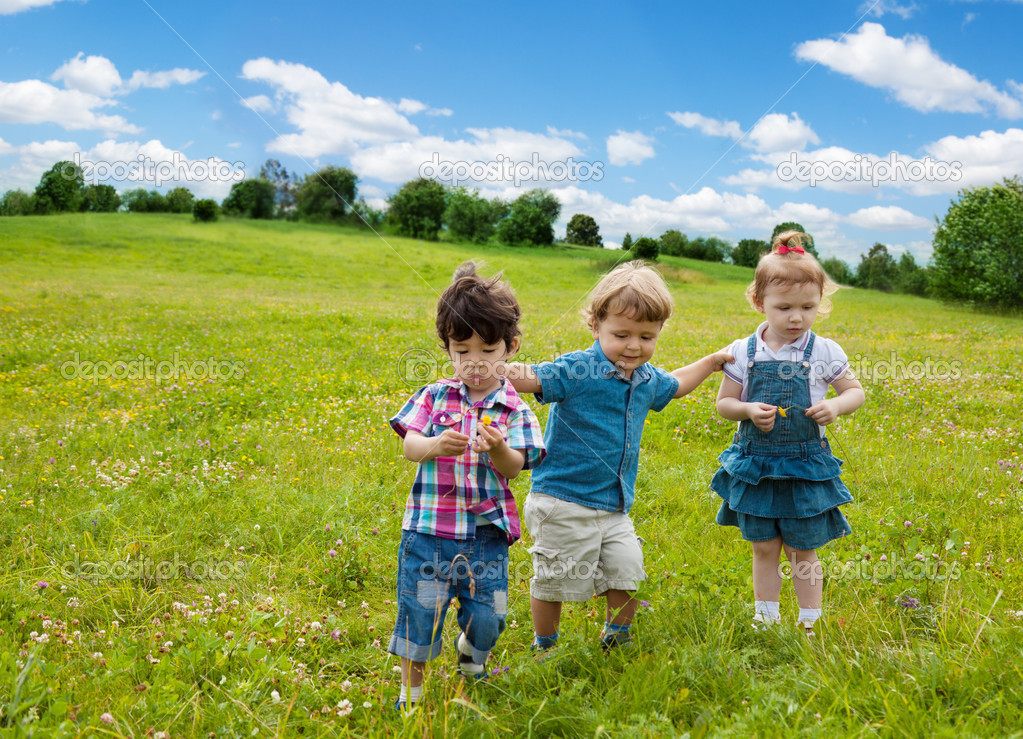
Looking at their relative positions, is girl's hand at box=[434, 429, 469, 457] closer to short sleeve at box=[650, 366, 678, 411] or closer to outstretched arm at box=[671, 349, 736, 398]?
short sleeve at box=[650, 366, 678, 411]

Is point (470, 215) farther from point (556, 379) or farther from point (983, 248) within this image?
point (556, 379)

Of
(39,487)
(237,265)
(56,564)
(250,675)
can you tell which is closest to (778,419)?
(250,675)

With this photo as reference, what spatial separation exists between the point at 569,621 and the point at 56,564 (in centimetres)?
337

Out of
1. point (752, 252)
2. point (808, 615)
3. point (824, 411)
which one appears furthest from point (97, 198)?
point (808, 615)

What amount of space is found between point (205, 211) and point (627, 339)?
63.2 meters

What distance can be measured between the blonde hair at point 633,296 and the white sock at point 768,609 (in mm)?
1831

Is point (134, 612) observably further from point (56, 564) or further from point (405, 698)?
point (405, 698)

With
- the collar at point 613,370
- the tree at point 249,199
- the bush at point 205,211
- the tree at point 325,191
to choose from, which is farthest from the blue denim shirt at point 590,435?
the bush at point 205,211

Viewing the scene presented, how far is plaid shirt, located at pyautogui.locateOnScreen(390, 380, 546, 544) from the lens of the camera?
3264mm

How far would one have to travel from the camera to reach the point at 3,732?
256 cm

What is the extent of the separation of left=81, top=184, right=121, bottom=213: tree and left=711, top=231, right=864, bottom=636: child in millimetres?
74844

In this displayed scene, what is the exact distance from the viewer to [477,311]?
3158 millimetres

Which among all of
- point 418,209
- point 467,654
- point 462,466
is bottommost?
point 467,654

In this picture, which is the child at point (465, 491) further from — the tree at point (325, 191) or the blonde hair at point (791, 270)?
the tree at point (325, 191)
